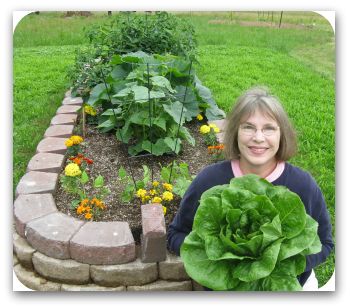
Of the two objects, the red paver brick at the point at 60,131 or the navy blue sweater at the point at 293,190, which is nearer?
the navy blue sweater at the point at 293,190

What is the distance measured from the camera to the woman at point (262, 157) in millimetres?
1565

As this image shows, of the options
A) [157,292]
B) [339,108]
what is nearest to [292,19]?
[339,108]

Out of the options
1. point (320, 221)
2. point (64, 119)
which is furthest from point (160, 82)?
point (320, 221)

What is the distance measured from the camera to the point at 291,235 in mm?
1394

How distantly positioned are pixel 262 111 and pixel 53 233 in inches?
42.9

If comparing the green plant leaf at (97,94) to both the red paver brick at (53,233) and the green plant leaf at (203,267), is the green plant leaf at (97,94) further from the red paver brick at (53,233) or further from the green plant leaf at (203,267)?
the green plant leaf at (203,267)

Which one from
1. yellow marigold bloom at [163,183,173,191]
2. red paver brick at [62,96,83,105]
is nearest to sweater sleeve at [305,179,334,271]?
yellow marigold bloom at [163,183,173,191]

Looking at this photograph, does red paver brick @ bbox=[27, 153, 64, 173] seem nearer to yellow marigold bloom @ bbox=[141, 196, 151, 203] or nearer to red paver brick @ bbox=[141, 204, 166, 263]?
yellow marigold bloom @ bbox=[141, 196, 151, 203]

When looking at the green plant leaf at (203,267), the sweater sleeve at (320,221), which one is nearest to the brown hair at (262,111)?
the sweater sleeve at (320,221)

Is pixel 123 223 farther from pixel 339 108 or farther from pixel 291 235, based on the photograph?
pixel 339 108

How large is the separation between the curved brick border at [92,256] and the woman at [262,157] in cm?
34

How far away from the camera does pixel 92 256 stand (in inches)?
78.1

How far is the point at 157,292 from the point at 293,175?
2.64ft

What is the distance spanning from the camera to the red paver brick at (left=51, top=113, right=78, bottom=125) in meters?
3.22
